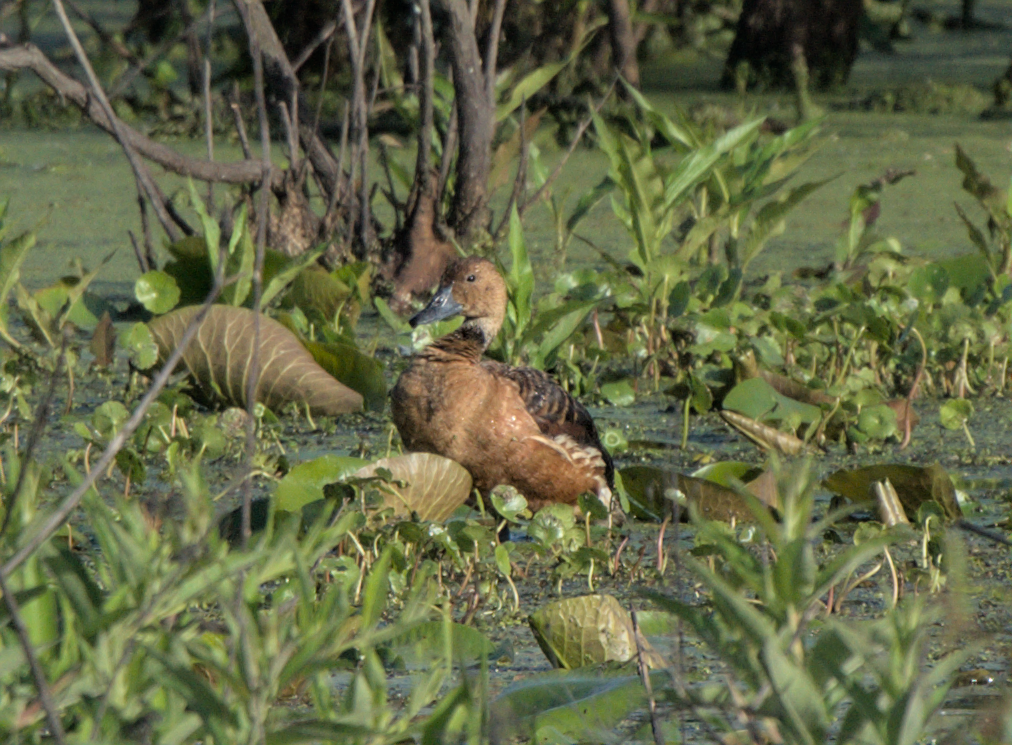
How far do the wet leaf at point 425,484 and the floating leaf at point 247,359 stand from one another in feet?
3.27

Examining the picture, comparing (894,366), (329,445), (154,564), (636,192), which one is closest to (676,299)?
(636,192)

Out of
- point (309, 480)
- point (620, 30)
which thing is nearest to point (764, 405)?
point (309, 480)

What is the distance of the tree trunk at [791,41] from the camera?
33.8ft

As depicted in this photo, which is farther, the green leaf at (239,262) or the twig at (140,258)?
the twig at (140,258)

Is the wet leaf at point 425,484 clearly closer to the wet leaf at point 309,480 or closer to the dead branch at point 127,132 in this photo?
the wet leaf at point 309,480

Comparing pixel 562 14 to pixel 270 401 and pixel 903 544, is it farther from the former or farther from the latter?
pixel 903 544

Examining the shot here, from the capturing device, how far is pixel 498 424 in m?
3.68

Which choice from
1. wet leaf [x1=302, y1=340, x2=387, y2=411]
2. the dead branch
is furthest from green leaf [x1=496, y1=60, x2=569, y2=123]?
wet leaf [x1=302, y1=340, x2=387, y2=411]

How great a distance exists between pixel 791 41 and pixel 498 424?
7335 millimetres

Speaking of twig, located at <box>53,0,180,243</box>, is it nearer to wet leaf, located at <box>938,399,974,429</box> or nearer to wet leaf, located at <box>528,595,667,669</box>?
wet leaf, located at <box>528,595,667,669</box>

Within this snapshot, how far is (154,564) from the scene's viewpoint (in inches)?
65.0

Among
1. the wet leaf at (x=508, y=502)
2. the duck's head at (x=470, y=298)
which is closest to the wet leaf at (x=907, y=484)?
the wet leaf at (x=508, y=502)

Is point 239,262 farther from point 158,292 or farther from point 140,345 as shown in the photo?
point 140,345

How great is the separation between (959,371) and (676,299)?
36.7 inches
